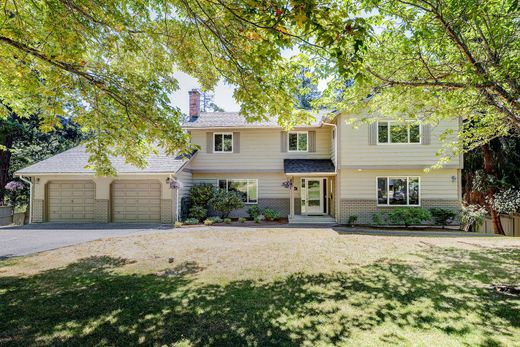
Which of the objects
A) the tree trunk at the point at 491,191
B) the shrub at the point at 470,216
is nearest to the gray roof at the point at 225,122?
the shrub at the point at 470,216

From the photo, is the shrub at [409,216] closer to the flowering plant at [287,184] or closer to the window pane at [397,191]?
the window pane at [397,191]

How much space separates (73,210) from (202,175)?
7280 mm

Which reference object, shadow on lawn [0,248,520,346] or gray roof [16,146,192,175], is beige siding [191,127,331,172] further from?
shadow on lawn [0,248,520,346]

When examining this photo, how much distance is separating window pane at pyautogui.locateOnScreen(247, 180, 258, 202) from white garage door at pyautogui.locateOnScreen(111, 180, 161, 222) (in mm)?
5115

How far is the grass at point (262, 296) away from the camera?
382 centimetres

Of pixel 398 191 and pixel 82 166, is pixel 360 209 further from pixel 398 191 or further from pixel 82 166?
pixel 82 166

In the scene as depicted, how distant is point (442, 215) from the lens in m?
13.7

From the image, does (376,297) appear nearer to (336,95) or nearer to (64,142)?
(336,95)

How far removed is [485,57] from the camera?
6.21m

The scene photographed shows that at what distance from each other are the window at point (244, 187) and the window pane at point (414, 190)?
8377 millimetres

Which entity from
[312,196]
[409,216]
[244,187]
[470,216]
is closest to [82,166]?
[244,187]

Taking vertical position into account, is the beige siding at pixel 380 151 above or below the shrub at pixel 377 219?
above

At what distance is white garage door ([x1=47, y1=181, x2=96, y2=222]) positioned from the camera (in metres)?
15.6

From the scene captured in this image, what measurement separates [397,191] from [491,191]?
634cm
